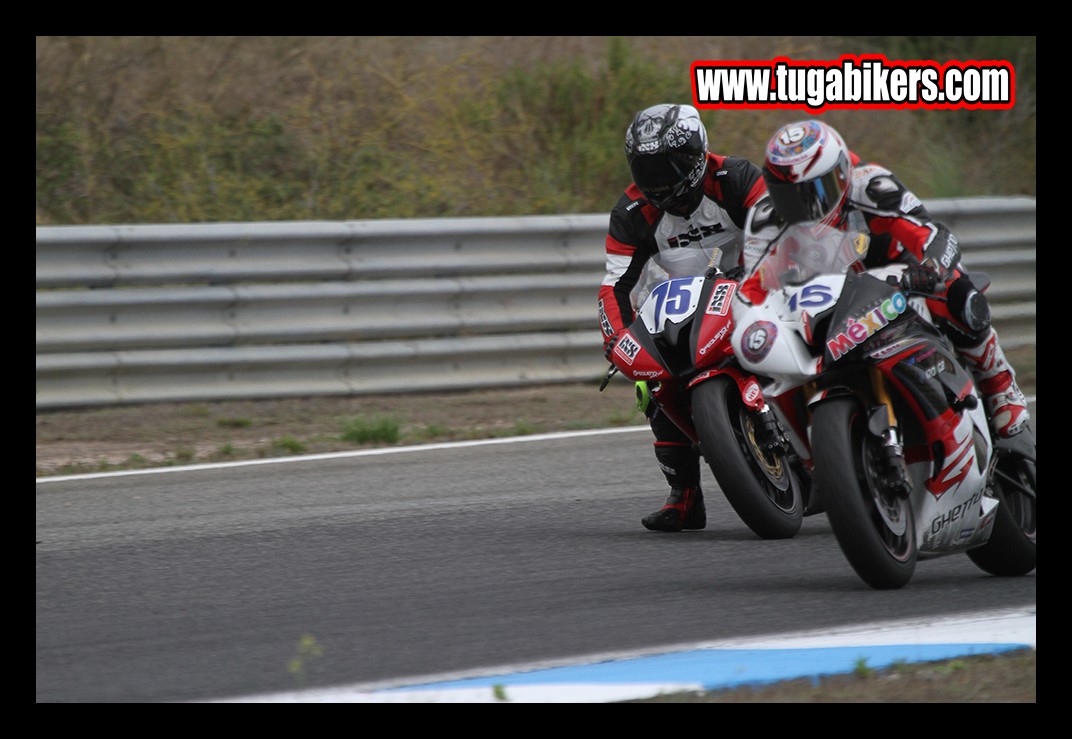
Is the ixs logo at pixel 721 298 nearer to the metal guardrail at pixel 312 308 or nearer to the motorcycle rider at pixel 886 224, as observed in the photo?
the motorcycle rider at pixel 886 224

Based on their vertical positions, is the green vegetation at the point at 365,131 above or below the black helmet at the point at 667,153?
above

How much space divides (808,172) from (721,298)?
850mm

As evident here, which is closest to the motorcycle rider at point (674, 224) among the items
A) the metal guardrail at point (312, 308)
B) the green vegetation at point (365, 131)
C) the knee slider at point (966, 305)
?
the knee slider at point (966, 305)

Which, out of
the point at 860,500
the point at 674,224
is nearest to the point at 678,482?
the point at 674,224

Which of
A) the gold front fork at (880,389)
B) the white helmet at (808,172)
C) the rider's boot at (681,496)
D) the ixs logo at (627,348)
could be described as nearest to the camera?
the gold front fork at (880,389)

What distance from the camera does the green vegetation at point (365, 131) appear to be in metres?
12.8

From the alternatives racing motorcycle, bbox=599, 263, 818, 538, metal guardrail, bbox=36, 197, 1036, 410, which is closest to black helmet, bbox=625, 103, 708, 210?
racing motorcycle, bbox=599, 263, 818, 538

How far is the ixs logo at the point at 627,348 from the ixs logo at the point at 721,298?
12.9 inches

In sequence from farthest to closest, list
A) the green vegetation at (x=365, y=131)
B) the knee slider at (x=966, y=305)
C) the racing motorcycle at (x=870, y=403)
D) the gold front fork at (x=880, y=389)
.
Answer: the green vegetation at (x=365, y=131), the knee slider at (x=966, y=305), the gold front fork at (x=880, y=389), the racing motorcycle at (x=870, y=403)

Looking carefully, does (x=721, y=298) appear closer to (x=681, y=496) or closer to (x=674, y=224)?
(x=674, y=224)

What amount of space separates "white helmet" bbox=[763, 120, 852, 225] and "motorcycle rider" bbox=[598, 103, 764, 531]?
87 cm

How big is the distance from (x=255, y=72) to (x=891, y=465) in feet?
36.8

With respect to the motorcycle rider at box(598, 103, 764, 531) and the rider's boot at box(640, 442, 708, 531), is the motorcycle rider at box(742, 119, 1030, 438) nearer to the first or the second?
the motorcycle rider at box(598, 103, 764, 531)

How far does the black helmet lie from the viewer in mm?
6109
